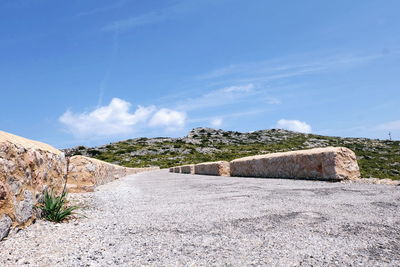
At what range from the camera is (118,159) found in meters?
71.1

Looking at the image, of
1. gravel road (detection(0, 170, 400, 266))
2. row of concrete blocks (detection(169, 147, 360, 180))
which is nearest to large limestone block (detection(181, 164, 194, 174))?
row of concrete blocks (detection(169, 147, 360, 180))

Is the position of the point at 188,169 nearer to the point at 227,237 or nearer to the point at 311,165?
the point at 311,165

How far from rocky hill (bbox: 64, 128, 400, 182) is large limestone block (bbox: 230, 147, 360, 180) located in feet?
142

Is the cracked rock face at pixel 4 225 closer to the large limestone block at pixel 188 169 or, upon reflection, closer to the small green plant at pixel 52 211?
the small green plant at pixel 52 211

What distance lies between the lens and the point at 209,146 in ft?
282

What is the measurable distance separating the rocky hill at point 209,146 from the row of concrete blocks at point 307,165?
139ft

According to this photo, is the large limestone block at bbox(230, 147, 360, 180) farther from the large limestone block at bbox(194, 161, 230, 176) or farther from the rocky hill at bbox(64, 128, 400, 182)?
the rocky hill at bbox(64, 128, 400, 182)

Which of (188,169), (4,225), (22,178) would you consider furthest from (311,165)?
(188,169)

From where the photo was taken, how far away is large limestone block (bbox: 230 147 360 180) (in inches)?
452

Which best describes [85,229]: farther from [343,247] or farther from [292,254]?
[343,247]

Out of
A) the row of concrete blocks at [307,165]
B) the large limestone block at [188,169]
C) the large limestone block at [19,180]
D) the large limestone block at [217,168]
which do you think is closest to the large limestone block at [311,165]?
the row of concrete blocks at [307,165]

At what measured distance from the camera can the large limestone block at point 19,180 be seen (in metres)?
4.52

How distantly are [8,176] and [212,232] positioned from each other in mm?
3509

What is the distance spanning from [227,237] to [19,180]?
3853 mm
